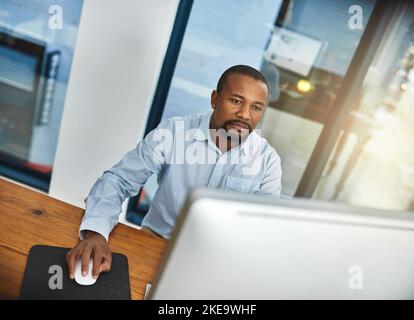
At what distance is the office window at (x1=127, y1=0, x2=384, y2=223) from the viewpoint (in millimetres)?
2150

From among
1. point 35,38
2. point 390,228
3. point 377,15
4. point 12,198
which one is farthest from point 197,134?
point 35,38

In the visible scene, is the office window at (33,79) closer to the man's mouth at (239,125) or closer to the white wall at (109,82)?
the white wall at (109,82)

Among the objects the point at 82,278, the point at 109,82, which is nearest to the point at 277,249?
the point at 82,278

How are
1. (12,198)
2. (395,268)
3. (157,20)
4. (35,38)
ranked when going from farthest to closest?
(35,38)
(157,20)
(12,198)
(395,268)

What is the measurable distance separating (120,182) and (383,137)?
2238 millimetres

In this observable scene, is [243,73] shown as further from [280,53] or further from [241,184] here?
[280,53]

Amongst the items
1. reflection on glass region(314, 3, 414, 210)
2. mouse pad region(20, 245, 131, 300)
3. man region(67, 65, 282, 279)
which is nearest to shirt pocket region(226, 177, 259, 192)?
man region(67, 65, 282, 279)

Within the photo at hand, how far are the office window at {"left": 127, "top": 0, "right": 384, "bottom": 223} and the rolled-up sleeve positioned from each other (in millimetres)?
943

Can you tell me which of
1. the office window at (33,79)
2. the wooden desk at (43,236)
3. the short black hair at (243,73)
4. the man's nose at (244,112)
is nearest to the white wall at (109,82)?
the office window at (33,79)

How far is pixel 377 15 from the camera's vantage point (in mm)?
2031

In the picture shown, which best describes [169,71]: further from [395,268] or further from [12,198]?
[395,268]

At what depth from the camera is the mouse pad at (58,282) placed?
0.77m

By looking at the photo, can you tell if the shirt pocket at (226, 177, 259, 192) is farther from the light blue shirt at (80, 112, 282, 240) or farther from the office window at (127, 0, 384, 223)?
the office window at (127, 0, 384, 223)
